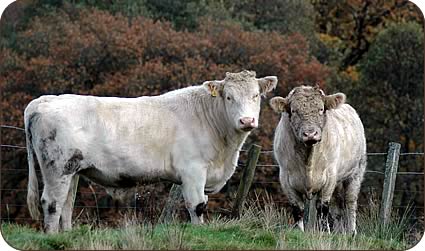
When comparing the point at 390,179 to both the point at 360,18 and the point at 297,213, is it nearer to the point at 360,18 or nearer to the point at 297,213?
the point at 297,213

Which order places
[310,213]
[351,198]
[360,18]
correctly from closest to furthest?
1. [310,213]
2. [351,198]
3. [360,18]

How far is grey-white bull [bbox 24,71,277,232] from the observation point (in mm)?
10406

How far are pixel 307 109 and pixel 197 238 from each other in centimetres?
237

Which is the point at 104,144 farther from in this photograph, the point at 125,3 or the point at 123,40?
the point at 125,3

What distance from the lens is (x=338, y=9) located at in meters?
37.9

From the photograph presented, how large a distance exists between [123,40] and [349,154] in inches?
773

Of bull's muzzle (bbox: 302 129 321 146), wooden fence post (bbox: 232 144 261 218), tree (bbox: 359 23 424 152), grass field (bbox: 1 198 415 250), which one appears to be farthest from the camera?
tree (bbox: 359 23 424 152)


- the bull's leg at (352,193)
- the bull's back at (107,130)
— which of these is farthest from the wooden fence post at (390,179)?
the bull's back at (107,130)

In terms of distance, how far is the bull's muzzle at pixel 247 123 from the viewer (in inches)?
414

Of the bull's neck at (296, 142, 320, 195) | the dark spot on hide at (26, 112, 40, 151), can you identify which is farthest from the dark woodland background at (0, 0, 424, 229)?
the dark spot on hide at (26, 112, 40, 151)

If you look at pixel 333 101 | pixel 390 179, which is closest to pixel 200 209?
pixel 333 101

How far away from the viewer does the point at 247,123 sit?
1052 cm

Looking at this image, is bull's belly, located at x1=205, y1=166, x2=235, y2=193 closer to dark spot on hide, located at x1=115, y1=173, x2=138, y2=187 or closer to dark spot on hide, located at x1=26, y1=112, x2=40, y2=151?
dark spot on hide, located at x1=115, y1=173, x2=138, y2=187

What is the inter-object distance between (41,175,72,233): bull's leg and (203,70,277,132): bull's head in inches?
79.0
